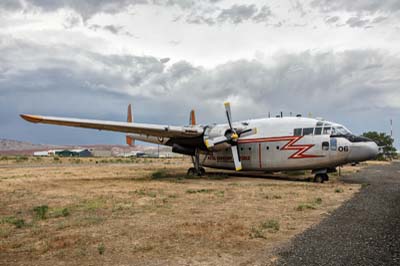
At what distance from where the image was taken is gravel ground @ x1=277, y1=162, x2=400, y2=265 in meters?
5.43

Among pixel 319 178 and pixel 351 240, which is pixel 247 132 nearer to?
pixel 319 178

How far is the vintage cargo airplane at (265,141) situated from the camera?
18438mm

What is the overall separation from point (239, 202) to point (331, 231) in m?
4.75

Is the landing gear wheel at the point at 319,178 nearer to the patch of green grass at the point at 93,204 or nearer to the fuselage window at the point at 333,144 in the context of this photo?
the fuselage window at the point at 333,144

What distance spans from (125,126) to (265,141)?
9.18 meters

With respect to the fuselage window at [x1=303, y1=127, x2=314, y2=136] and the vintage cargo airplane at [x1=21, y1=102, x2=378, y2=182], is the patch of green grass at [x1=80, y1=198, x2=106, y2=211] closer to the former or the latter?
the vintage cargo airplane at [x1=21, y1=102, x2=378, y2=182]

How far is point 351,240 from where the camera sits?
658 centimetres

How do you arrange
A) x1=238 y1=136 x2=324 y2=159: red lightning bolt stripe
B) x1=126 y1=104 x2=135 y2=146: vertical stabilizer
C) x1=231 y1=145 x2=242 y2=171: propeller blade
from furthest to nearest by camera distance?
x1=126 y1=104 x2=135 y2=146: vertical stabilizer → x1=231 y1=145 x2=242 y2=171: propeller blade → x1=238 y1=136 x2=324 y2=159: red lightning bolt stripe

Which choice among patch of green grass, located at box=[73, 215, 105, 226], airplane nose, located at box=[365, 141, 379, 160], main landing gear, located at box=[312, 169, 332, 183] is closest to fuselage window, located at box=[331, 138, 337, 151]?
airplane nose, located at box=[365, 141, 379, 160]

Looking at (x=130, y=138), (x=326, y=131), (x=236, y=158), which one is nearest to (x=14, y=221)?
(x=236, y=158)

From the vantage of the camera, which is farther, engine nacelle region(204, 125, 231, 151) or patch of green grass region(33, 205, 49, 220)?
engine nacelle region(204, 125, 231, 151)

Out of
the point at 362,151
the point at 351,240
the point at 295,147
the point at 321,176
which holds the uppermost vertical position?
the point at 295,147

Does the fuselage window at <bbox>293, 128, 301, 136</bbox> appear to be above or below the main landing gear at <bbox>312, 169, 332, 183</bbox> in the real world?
above

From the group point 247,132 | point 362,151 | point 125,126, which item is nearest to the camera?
point 362,151
